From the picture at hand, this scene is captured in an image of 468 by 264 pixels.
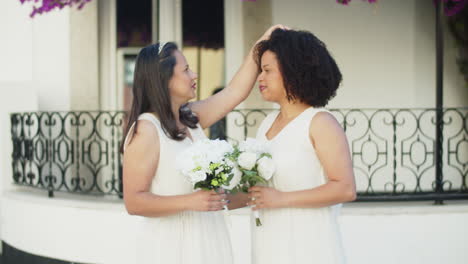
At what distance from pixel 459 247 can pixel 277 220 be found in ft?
11.8

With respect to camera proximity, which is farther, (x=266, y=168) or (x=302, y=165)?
(x=302, y=165)

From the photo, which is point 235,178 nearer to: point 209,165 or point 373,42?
point 209,165

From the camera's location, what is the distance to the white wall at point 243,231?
6078mm

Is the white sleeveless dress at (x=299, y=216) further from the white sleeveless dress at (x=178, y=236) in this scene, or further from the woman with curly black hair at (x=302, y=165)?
the white sleeveless dress at (x=178, y=236)

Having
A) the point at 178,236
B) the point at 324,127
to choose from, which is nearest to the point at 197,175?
the point at 178,236

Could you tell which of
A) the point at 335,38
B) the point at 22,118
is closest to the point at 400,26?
the point at 335,38

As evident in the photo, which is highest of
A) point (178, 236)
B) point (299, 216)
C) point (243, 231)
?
point (299, 216)

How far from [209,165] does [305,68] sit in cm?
70

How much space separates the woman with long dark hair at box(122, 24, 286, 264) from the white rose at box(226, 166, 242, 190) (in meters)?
0.07

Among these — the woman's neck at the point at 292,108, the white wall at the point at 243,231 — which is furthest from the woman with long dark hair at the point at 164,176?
the white wall at the point at 243,231

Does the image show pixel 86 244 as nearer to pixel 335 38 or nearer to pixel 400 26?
pixel 335 38

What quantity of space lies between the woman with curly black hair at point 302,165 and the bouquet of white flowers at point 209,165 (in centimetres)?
18

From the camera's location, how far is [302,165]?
3.11 meters

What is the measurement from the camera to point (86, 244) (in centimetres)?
656
